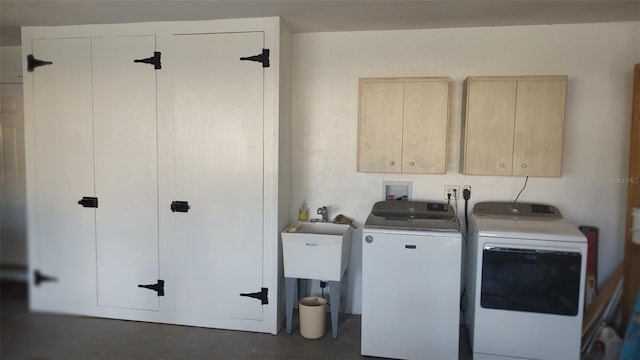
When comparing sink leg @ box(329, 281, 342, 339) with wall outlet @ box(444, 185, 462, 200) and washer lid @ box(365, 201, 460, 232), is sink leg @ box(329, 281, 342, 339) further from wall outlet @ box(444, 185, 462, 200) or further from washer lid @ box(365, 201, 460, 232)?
wall outlet @ box(444, 185, 462, 200)

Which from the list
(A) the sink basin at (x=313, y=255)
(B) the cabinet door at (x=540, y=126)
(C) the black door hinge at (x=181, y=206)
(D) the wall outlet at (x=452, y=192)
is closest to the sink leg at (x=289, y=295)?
(A) the sink basin at (x=313, y=255)

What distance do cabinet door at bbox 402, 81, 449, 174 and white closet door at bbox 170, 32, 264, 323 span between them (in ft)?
3.30

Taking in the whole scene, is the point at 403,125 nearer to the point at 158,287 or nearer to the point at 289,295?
the point at 289,295

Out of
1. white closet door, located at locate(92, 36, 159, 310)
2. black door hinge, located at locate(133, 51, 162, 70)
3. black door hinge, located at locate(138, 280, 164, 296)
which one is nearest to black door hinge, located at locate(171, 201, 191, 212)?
white closet door, located at locate(92, 36, 159, 310)

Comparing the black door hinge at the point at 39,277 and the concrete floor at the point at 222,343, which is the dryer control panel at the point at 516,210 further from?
the black door hinge at the point at 39,277

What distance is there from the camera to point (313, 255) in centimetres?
276

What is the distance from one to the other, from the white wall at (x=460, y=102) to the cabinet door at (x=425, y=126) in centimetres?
23

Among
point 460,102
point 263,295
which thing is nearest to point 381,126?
point 460,102

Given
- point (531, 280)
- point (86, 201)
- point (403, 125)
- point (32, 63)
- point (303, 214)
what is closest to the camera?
point (32, 63)

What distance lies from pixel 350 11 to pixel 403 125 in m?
0.82

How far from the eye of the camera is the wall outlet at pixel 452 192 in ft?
9.87

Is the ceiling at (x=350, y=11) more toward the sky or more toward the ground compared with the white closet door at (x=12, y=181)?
more toward the sky

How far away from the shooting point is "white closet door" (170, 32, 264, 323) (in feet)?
9.23

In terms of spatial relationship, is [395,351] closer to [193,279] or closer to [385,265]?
[385,265]
